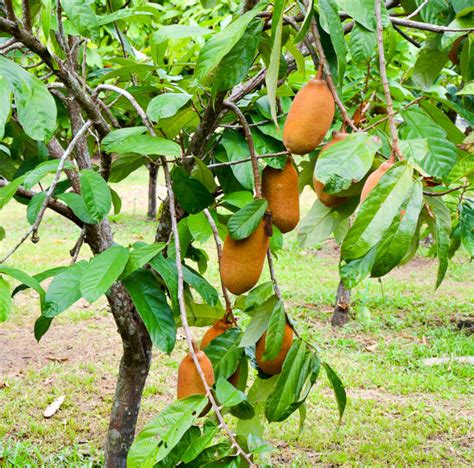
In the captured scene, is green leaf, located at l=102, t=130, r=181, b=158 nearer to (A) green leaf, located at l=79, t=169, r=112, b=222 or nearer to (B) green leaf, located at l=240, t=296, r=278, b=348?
(A) green leaf, located at l=79, t=169, r=112, b=222

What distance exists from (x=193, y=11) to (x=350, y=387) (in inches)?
169

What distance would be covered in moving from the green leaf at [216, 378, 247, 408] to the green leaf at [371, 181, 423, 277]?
288 mm

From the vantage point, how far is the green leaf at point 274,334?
96 centimetres

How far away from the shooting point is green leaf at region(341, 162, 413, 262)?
59 centimetres

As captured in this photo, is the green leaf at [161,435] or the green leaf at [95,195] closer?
the green leaf at [161,435]

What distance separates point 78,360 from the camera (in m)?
3.45

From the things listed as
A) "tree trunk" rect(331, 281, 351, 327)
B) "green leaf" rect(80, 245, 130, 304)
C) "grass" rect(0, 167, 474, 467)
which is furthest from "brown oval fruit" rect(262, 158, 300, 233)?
"tree trunk" rect(331, 281, 351, 327)

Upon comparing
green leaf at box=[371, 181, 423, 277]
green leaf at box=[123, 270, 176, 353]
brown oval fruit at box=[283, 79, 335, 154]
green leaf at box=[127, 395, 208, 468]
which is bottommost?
green leaf at box=[123, 270, 176, 353]

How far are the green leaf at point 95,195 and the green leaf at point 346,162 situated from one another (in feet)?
1.44

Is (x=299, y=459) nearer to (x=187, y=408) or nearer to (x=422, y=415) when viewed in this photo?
(x=422, y=415)

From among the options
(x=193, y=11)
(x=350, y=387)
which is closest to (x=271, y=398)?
(x=350, y=387)

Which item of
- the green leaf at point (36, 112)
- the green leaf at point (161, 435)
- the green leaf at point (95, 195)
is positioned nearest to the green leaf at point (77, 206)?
the green leaf at point (95, 195)

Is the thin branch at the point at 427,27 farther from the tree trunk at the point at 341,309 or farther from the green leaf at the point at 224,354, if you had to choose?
the tree trunk at the point at 341,309

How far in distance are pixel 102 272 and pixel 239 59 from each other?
0.34 meters
